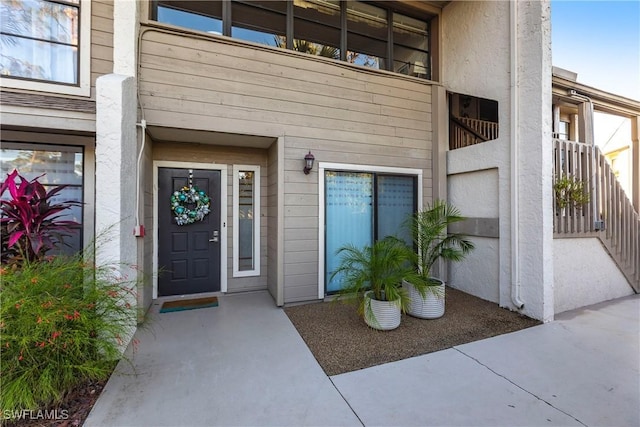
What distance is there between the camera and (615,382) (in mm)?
2268

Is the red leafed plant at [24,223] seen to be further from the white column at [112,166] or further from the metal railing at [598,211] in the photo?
the metal railing at [598,211]

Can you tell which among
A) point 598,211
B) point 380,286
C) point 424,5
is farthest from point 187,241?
point 598,211

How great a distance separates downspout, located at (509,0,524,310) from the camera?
3717 millimetres

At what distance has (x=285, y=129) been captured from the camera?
12.9ft

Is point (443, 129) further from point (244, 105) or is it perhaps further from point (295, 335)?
point (295, 335)

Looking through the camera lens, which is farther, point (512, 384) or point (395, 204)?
point (395, 204)

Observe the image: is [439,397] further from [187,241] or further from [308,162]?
[187,241]

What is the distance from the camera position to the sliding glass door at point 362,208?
430cm

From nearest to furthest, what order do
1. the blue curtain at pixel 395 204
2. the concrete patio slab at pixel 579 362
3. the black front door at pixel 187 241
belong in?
the concrete patio slab at pixel 579 362 < the black front door at pixel 187 241 < the blue curtain at pixel 395 204

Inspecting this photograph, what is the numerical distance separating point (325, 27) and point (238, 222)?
3.51m

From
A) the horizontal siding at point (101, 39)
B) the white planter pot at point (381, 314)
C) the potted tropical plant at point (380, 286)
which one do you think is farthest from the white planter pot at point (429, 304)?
the horizontal siding at point (101, 39)

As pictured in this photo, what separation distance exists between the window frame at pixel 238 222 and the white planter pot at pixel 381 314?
86.1 inches

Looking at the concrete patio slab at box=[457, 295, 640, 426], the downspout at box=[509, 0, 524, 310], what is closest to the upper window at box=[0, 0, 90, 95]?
the concrete patio slab at box=[457, 295, 640, 426]

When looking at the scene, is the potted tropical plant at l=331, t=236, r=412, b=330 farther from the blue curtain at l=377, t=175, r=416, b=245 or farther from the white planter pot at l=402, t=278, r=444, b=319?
the blue curtain at l=377, t=175, r=416, b=245
